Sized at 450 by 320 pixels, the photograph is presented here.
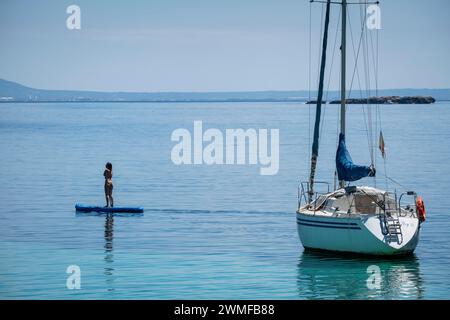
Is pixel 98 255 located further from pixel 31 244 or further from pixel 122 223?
pixel 122 223

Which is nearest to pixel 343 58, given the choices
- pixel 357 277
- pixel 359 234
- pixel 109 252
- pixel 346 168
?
pixel 346 168

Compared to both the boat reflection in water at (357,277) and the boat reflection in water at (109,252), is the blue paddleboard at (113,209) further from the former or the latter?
the boat reflection in water at (357,277)

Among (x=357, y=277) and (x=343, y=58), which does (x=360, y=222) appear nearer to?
(x=357, y=277)

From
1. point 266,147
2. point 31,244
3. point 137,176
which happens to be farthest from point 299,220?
point 266,147

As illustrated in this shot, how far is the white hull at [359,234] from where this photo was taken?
40.0 m

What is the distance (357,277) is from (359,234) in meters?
2.30

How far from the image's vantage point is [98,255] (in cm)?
4316

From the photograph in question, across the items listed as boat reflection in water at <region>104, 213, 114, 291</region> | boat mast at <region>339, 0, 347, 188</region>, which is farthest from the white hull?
boat reflection in water at <region>104, 213, 114, 291</region>

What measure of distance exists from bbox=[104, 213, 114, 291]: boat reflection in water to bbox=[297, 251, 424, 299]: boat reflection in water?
6.36 metres

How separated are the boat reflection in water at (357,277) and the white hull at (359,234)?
1.37 feet

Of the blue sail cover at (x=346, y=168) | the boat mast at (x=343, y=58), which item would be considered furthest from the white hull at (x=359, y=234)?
the boat mast at (x=343, y=58)

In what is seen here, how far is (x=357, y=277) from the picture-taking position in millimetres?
38312

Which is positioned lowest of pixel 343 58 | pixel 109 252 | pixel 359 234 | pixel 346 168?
pixel 109 252
